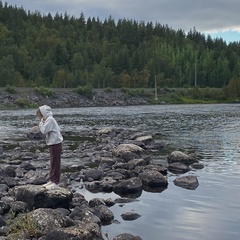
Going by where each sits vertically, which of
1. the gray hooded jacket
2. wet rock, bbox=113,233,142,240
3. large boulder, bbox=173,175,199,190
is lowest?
large boulder, bbox=173,175,199,190

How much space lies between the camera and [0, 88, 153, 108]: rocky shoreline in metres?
108

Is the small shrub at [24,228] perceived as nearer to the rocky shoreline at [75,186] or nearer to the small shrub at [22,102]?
the rocky shoreline at [75,186]

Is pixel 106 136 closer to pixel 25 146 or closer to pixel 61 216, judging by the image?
pixel 25 146

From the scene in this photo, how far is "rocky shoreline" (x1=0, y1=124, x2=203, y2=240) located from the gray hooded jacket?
165cm

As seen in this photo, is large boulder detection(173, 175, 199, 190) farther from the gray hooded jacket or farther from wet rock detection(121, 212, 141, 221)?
the gray hooded jacket

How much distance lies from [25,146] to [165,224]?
1993 centimetres

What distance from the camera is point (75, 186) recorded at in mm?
17578

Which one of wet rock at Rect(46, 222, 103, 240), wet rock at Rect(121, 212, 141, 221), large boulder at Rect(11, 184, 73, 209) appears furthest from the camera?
large boulder at Rect(11, 184, 73, 209)

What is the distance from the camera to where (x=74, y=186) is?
692 inches

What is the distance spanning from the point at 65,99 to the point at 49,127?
104898mm

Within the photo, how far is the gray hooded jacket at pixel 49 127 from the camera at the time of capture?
1528 centimetres

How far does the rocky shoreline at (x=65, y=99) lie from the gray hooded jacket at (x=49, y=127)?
89497mm

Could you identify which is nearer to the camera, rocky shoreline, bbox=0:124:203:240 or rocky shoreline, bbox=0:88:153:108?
rocky shoreline, bbox=0:124:203:240

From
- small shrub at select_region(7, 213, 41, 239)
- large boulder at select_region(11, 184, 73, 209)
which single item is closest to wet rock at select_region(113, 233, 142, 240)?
small shrub at select_region(7, 213, 41, 239)
